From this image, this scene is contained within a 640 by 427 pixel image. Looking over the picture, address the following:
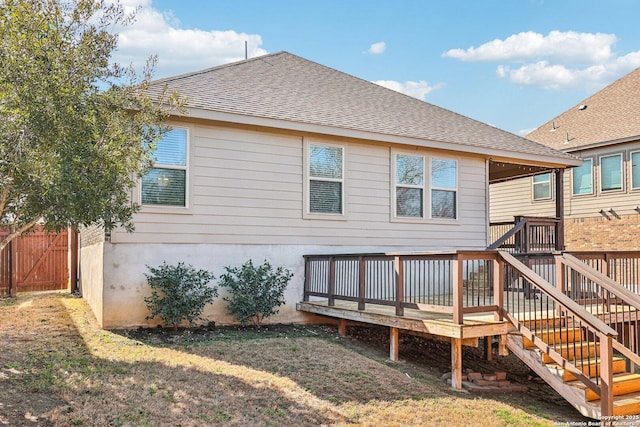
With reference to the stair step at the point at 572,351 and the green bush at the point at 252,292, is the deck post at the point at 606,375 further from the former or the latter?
the green bush at the point at 252,292

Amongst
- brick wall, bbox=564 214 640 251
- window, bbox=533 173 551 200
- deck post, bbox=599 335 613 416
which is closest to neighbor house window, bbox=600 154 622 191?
brick wall, bbox=564 214 640 251

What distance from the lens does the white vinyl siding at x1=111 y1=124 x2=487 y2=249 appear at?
880 centimetres

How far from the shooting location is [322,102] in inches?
426

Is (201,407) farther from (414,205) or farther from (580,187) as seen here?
(580,187)

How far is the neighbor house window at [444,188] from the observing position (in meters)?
11.2

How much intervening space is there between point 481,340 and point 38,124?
7.76 m

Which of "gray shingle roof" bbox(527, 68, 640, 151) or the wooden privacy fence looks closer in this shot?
the wooden privacy fence

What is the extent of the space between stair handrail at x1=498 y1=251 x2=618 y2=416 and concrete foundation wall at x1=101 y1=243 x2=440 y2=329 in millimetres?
4044

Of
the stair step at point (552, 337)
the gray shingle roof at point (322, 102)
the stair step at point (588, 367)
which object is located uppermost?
the gray shingle roof at point (322, 102)

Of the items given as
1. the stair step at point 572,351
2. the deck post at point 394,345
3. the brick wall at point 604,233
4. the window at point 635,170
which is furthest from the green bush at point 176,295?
the window at point 635,170

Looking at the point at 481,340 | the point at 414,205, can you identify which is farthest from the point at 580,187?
the point at 481,340

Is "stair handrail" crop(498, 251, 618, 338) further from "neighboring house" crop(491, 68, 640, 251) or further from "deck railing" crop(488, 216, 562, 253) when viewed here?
"neighboring house" crop(491, 68, 640, 251)

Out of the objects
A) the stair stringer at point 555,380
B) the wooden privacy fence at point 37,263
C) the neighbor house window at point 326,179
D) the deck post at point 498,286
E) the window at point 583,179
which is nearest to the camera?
the stair stringer at point 555,380

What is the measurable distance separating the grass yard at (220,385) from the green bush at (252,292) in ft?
1.72
